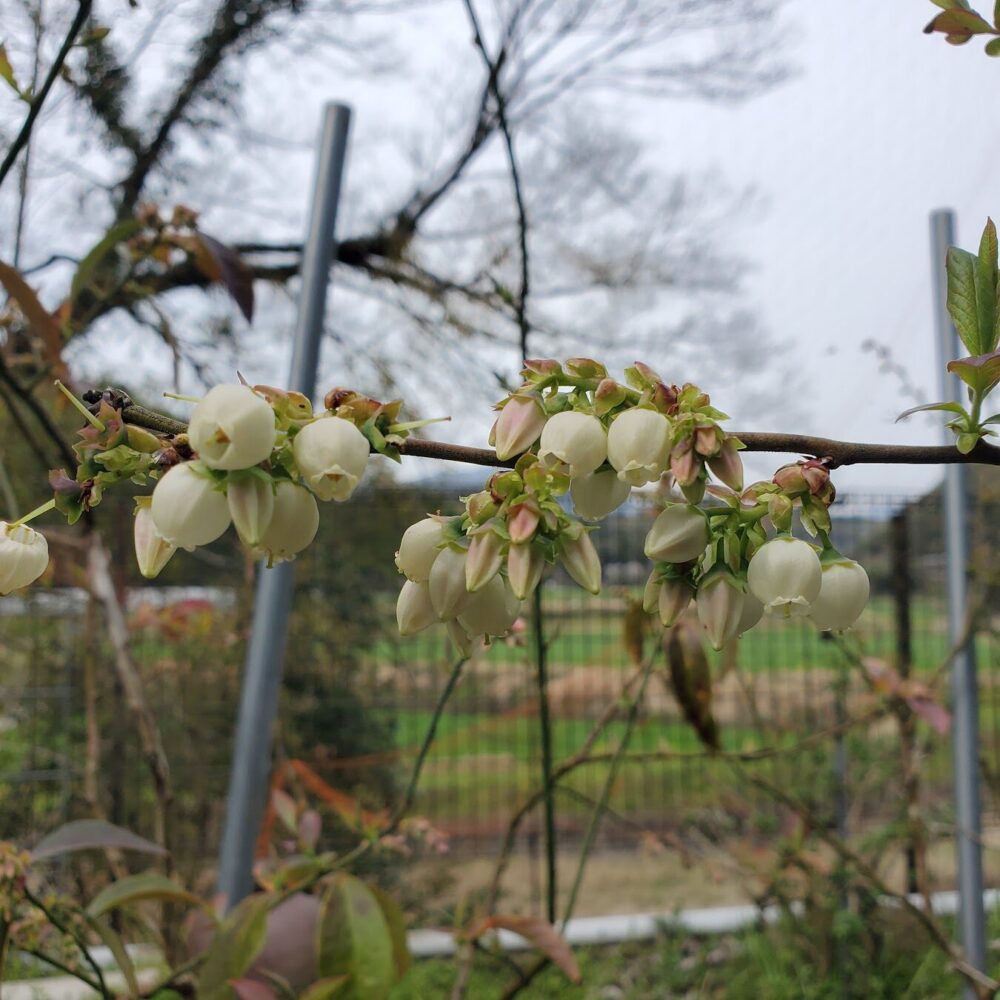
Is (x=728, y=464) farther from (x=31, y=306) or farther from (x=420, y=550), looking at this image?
(x=31, y=306)

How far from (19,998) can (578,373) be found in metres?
1.13

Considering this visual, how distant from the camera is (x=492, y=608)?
8.1 inches

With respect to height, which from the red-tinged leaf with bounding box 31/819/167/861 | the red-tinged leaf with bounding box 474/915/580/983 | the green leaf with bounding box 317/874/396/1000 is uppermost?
the red-tinged leaf with bounding box 31/819/167/861

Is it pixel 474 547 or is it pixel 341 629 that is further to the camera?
pixel 341 629

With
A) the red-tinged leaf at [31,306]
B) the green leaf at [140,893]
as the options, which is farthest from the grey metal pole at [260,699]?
the red-tinged leaf at [31,306]

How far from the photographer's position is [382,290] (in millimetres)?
2062

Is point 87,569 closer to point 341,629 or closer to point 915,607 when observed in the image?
point 341,629

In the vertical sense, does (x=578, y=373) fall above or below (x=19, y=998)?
above

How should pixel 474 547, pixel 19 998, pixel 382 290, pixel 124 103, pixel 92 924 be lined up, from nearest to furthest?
pixel 474 547 → pixel 92 924 → pixel 19 998 → pixel 124 103 → pixel 382 290

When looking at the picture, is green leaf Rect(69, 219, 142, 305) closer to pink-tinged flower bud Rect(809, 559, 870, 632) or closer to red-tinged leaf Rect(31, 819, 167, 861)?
red-tinged leaf Rect(31, 819, 167, 861)

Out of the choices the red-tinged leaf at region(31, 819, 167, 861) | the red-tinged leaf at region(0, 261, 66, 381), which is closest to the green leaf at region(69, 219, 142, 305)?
the red-tinged leaf at region(0, 261, 66, 381)

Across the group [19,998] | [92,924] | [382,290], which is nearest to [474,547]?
[92,924]

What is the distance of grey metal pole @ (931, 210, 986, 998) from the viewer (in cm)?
79

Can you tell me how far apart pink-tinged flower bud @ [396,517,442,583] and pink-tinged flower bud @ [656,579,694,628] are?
0.06 metres
